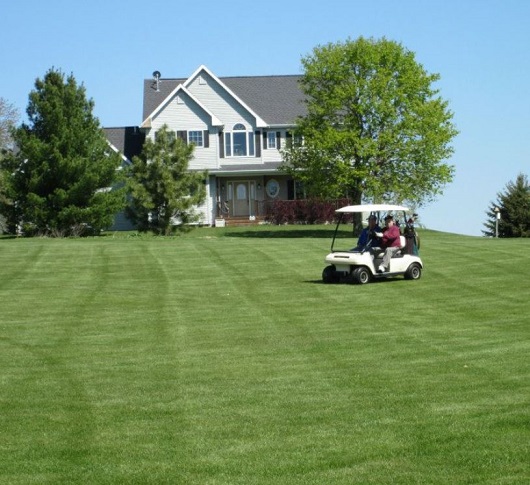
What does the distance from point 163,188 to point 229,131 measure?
13.9m

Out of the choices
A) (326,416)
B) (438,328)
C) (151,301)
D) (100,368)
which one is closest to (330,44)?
(151,301)

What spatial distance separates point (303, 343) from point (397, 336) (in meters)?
1.55

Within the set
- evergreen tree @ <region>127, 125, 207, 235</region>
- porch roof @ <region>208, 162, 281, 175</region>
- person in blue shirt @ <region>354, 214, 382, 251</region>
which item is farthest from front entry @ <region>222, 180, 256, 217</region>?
person in blue shirt @ <region>354, 214, 382, 251</region>

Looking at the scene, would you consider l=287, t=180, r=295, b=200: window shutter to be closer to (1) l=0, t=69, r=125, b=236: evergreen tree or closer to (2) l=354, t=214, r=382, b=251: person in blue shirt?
(1) l=0, t=69, r=125, b=236: evergreen tree

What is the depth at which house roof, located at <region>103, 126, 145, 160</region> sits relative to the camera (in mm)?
67875

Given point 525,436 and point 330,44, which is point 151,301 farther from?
point 330,44

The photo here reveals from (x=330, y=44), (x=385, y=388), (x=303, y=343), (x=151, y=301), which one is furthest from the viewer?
(x=330, y=44)

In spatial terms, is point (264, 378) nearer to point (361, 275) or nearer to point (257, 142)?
point (361, 275)

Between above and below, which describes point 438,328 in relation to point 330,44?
below

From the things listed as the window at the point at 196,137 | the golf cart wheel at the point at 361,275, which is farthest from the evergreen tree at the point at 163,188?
the golf cart wheel at the point at 361,275

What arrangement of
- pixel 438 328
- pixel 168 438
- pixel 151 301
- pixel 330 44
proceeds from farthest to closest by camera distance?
pixel 330 44 < pixel 151 301 < pixel 438 328 < pixel 168 438

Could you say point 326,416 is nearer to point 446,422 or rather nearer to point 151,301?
point 446,422

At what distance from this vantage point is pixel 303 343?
17.0 meters

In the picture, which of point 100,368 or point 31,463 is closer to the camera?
point 31,463
